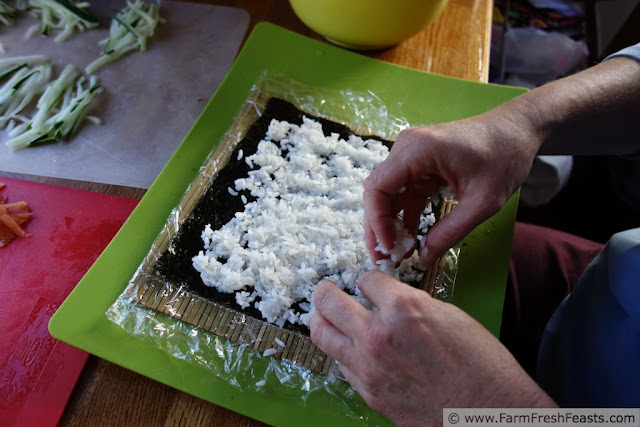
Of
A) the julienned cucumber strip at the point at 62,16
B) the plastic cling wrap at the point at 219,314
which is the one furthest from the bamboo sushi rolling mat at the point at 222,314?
the julienned cucumber strip at the point at 62,16

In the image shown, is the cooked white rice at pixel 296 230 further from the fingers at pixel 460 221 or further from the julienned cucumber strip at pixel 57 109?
the julienned cucumber strip at pixel 57 109

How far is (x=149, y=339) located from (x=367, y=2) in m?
1.00

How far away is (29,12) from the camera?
1.58 m

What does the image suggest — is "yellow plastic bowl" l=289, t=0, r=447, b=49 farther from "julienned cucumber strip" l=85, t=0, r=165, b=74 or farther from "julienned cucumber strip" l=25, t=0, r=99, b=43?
"julienned cucumber strip" l=25, t=0, r=99, b=43

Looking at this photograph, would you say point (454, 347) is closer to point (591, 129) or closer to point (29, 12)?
point (591, 129)

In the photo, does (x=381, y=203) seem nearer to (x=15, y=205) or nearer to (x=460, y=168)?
(x=460, y=168)

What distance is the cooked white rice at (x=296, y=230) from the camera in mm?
1008

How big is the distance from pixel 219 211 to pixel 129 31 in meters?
0.82

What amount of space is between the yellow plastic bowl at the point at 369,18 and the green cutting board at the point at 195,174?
0.22 feet

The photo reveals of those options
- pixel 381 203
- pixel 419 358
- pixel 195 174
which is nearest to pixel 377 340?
pixel 419 358

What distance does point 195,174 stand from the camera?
3.89ft

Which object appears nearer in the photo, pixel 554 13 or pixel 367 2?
pixel 367 2

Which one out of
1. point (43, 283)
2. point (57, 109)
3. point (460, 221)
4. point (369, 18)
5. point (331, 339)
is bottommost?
point (43, 283)

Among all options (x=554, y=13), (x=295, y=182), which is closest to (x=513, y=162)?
(x=295, y=182)
